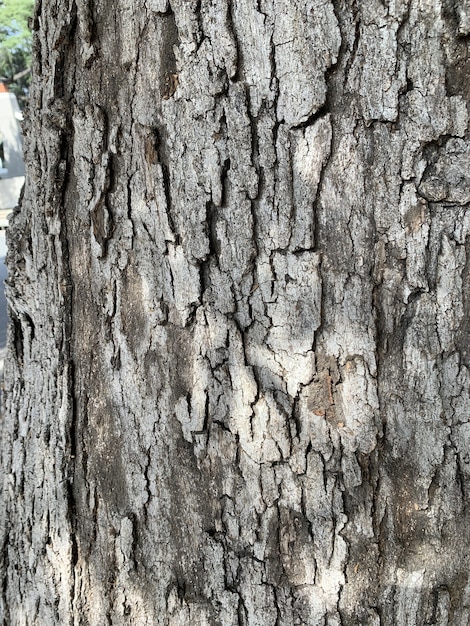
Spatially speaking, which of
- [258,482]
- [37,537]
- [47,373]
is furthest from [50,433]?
[258,482]

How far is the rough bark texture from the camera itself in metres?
1.09

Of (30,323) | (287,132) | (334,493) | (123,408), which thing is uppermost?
(287,132)

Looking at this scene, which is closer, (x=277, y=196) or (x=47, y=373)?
(x=277, y=196)

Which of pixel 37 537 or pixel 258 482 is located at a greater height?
pixel 258 482

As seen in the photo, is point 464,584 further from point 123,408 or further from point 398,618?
point 123,408

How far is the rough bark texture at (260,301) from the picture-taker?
109 centimetres

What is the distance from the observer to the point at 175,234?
1245 mm

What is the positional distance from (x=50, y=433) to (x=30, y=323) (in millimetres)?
291

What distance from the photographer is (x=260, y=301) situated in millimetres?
1209

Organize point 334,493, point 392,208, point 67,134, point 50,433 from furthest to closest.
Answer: point 50,433 → point 67,134 → point 334,493 → point 392,208

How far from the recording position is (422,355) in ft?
3.81

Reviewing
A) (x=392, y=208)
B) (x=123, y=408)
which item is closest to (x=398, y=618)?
(x=123, y=408)

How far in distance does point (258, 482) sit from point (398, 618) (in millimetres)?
391

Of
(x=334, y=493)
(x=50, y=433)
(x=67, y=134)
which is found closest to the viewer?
(x=334, y=493)
